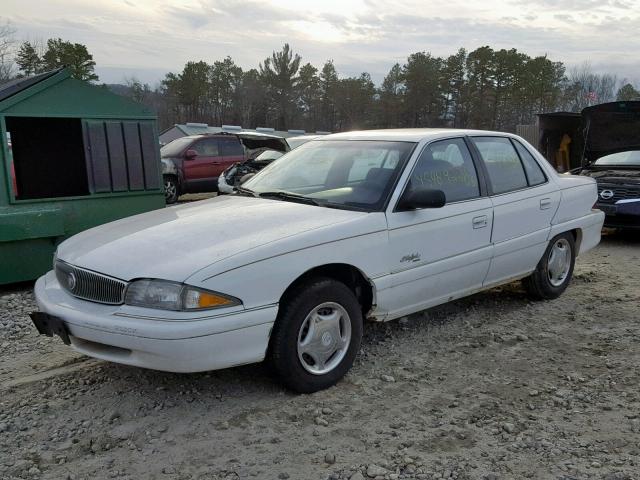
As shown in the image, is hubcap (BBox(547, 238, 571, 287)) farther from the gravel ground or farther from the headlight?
the headlight

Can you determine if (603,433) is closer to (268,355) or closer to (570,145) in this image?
(268,355)

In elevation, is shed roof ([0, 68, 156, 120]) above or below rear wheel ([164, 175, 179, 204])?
above

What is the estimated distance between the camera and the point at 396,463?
9.07 ft

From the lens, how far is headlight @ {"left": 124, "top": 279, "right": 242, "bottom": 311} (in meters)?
2.95

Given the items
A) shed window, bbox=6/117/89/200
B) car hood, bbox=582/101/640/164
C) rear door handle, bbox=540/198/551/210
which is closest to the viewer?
rear door handle, bbox=540/198/551/210

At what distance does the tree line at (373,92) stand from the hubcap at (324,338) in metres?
40.9

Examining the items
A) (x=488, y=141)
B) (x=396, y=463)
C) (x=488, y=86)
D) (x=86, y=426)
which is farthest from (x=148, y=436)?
(x=488, y=86)

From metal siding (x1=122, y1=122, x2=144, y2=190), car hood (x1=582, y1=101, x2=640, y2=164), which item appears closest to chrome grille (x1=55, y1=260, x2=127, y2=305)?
metal siding (x1=122, y1=122, x2=144, y2=190)

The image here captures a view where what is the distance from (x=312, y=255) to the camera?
10.9ft

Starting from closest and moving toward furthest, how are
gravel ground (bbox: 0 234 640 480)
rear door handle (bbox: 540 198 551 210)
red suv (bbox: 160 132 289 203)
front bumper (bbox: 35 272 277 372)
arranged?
gravel ground (bbox: 0 234 640 480) → front bumper (bbox: 35 272 277 372) → rear door handle (bbox: 540 198 551 210) → red suv (bbox: 160 132 289 203)

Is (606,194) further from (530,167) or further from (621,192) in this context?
(530,167)

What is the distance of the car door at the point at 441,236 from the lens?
3846 millimetres

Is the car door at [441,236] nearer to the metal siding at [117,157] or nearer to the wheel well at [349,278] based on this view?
the wheel well at [349,278]

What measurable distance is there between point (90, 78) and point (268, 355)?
4051cm
